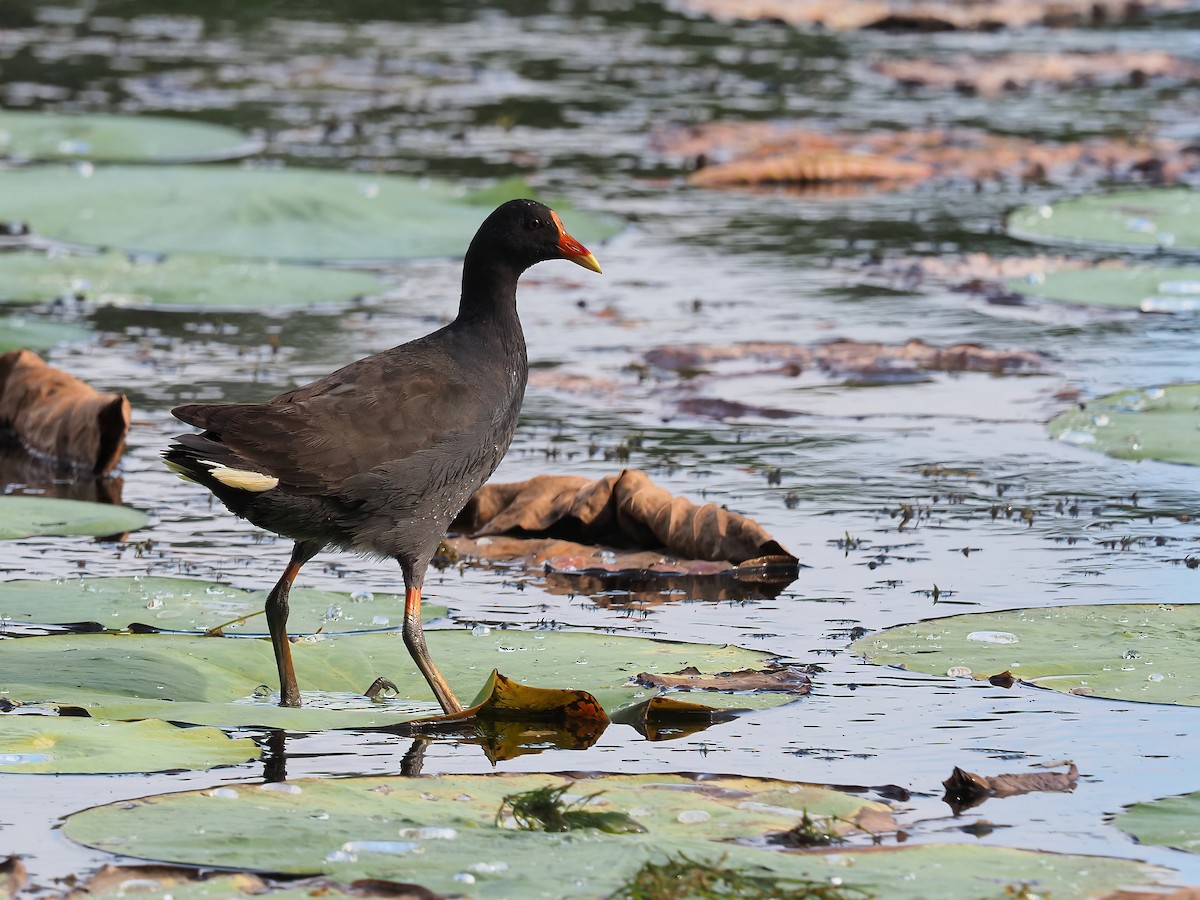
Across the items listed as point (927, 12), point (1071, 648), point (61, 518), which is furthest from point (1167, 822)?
point (927, 12)

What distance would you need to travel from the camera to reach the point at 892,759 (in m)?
4.81

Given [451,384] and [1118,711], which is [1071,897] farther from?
[451,384]

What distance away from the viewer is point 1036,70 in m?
20.1

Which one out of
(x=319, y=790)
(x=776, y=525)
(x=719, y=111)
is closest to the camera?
(x=319, y=790)

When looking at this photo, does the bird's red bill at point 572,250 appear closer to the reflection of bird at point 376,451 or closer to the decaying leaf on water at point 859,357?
the reflection of bird at point 376,451

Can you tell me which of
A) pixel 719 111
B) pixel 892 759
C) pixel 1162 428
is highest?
pixel 719 111

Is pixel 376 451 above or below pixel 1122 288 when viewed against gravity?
below

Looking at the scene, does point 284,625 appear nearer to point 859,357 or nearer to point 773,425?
point 773,425

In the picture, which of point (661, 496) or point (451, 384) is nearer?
point (451, 384)

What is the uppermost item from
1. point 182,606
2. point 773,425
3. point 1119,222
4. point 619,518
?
point 1119,222

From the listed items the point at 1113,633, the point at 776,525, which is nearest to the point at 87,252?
the point at 776,525

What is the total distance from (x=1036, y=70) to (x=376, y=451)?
15794 mm

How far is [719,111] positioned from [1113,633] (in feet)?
40.9

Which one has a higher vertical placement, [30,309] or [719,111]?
[719,111]
